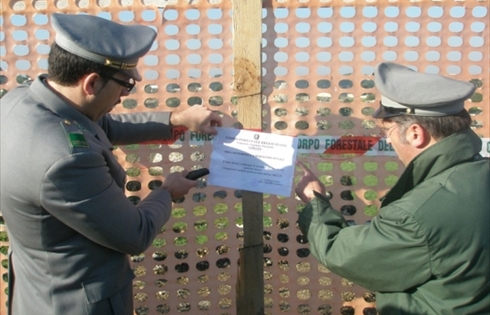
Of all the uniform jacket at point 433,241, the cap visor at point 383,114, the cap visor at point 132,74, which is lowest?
the uniform jacket at point 433,241

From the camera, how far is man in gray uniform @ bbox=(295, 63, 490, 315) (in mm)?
1776

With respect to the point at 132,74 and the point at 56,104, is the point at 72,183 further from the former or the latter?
the point at 132,74

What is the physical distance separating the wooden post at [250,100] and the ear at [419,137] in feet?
2.65

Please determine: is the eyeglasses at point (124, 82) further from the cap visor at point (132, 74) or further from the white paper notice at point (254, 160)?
the white paper notice at point (254, 160)

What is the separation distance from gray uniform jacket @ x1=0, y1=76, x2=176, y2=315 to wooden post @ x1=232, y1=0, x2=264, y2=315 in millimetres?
632

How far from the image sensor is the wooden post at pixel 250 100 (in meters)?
2.49

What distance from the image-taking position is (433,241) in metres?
1.76

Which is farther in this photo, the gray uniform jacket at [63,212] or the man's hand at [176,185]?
the man's hand at [176,185]

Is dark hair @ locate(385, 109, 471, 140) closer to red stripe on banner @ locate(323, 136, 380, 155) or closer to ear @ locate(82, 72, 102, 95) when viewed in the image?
red stripe on banner @ locate(323, 136, 380, 155)

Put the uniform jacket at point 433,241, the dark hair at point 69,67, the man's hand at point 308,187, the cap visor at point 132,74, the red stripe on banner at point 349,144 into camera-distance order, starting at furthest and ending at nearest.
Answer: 1. the red stripe on banner at point 349,144
2. the man's hand at point 308,187
3. the cap visor at point 132,74
4. the dark hair at point 69,67
5. the uniform jacket at point 433,241

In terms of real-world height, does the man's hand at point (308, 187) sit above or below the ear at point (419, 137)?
below

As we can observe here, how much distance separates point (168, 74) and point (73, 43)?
992 millimetres

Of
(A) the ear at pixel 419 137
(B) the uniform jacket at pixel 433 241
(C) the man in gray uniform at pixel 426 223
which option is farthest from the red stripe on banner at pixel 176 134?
(A) the ear at pixel 419 137

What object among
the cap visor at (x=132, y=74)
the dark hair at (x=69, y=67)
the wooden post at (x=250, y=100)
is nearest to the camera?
the dark hair at (x=69, y=67)
